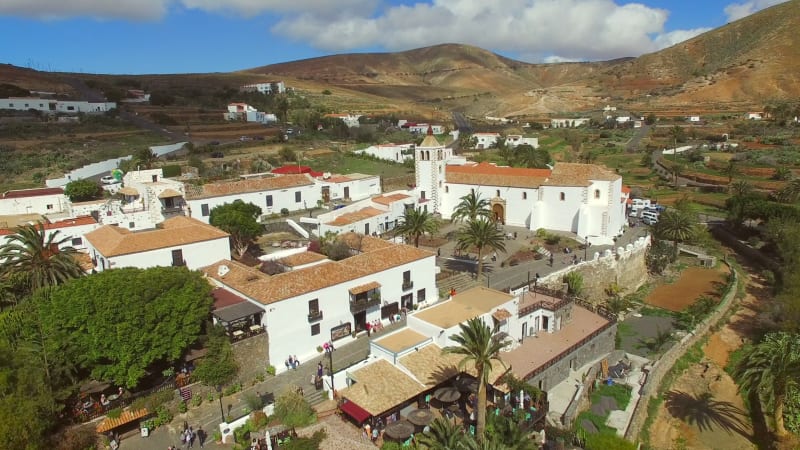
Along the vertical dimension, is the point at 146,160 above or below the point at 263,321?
above

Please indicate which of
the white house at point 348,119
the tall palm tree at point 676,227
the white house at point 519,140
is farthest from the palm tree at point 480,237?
the white house at point 348,119

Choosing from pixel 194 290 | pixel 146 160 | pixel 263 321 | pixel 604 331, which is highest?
pixel 146 160

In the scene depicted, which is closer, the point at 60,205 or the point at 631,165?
the point at 60,205

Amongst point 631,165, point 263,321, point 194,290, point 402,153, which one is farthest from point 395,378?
point 631,165

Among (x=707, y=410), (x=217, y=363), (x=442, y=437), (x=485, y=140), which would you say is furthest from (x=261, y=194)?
(x=485, y=140)

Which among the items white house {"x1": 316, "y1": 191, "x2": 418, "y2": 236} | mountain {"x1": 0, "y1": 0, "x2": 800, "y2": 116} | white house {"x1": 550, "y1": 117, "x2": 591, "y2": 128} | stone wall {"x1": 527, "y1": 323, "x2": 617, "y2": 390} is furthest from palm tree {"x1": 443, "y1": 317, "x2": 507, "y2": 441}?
mountain {"x1": 0, "y1": 0, "x2": 800, "y2": 116}

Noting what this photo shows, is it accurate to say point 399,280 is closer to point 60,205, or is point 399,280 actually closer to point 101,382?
point 101,382

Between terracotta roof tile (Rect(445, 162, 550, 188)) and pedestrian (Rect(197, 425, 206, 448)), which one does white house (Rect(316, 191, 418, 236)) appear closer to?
terracotta roof tile (Rect(445, 162, 550, 188))

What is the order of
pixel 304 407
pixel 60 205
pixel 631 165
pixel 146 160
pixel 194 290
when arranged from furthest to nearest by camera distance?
pixel 631 165, pixel 146 160, pixel 60 205, pixel 194 290, pixel 304 407
